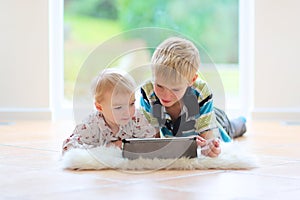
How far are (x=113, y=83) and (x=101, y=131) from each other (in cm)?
21

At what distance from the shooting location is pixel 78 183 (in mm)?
1191

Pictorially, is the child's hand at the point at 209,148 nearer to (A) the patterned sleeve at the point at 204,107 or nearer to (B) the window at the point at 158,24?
(A) the patterned sleeve at the point at 204,107
